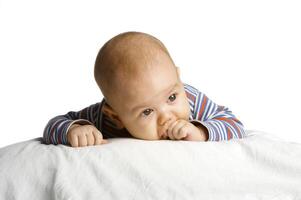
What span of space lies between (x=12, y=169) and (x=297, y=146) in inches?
42.0

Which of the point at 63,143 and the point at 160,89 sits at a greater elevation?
the point at 160,89

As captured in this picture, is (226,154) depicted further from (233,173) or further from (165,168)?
(165,168)

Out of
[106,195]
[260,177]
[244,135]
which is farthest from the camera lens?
[244,135]

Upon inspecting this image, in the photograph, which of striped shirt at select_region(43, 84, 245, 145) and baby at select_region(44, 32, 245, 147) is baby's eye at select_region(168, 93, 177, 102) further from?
striped shirt at select_region(43, 84, 245, 145)

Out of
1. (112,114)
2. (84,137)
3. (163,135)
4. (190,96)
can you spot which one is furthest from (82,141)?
(190,96)

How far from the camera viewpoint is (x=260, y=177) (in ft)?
7.30

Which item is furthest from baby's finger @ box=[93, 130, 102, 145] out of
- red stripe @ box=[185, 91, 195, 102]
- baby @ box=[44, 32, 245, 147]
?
red stripe @ box=[185, 91, 195, 102]

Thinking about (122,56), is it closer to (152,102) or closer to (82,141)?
(152,102)

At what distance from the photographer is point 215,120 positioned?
2639 millimetres

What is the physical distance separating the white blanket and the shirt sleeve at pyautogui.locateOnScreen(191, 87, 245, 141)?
0.39ft

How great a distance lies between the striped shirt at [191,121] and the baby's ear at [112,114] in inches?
1.1

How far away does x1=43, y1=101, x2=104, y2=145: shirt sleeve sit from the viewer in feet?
8.45

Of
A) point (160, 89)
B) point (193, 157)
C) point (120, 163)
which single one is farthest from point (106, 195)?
point (160, 89)

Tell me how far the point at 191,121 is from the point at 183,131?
0.16 meters
